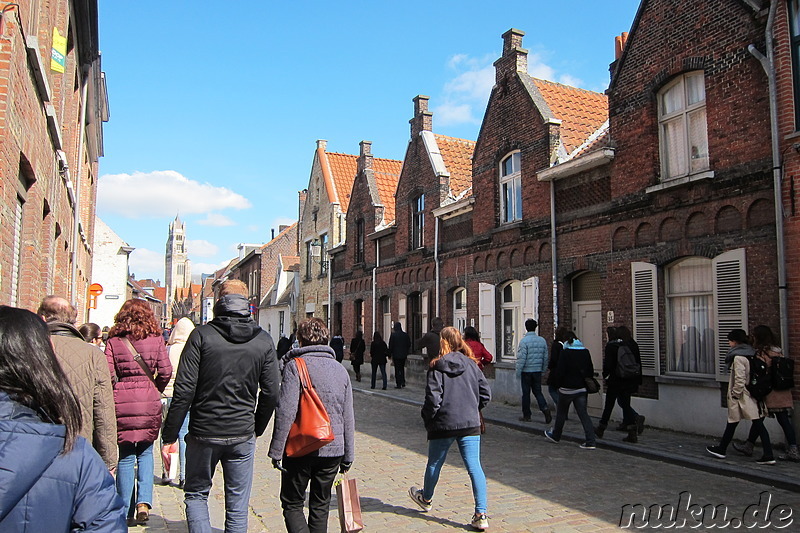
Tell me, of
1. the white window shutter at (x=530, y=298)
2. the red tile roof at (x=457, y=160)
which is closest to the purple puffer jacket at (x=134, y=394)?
the white window shutter at (x=530, y=298)

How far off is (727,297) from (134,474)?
901cm

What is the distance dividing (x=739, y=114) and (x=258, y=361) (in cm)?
924

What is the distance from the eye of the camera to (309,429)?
438cm

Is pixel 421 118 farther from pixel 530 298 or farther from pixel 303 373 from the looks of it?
pixel 303 373

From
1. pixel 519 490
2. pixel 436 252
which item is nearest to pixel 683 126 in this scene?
pixel 519 490

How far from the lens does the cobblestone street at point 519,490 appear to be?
19.4ft

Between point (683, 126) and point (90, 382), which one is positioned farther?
point (683, 126)

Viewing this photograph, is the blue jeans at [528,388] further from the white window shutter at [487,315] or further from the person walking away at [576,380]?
the white window shutter at [487,315]

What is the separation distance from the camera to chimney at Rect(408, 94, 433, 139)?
21781 mm

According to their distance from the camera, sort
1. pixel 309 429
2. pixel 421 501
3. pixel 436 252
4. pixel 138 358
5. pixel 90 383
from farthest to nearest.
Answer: pixel 436 252 → pixel 421 501 → pixel 138 358 → pixel 309 429 → pixel 90 383

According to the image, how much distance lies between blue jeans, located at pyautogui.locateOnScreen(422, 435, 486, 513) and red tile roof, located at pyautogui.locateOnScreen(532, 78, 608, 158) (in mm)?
10750

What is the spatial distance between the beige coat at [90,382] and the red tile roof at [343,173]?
26.0m

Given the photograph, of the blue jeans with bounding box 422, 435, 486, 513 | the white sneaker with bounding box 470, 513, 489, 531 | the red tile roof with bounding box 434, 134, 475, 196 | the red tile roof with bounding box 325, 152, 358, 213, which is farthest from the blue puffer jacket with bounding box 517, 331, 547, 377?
the red tile roof with bounding box 325, 152, 358, 213

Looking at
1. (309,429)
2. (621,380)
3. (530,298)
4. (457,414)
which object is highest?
(530,298)
